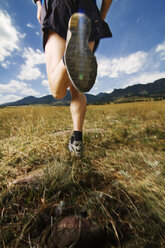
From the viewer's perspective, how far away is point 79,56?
108 cm

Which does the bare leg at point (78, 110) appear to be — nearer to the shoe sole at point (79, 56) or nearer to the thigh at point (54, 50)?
the thigh at point (54, 50)

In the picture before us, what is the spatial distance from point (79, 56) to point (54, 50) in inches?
19.2

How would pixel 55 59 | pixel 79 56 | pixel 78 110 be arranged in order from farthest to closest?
pixel 78 110
pixel 55 59
pixel 79 56

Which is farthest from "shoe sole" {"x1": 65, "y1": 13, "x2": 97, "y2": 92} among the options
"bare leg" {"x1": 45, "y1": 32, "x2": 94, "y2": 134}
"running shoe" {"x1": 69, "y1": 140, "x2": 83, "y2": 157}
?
"running shoe" {"x1": 69, "y1": 140, "x2": 83, "y2": 157}

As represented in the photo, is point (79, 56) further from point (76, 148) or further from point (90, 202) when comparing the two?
point (90, 202)

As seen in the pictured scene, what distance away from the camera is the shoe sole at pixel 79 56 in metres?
1.07

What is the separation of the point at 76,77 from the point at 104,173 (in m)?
0.78

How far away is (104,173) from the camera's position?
1.02m

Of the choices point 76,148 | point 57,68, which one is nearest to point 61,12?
point 57,68

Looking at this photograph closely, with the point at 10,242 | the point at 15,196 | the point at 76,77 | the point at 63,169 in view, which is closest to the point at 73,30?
the point at 76,77

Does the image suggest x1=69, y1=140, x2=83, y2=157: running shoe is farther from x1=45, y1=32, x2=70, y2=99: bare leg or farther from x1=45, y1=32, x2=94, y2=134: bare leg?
x1=45, y1=32, x2=70, y2=99: bare leg

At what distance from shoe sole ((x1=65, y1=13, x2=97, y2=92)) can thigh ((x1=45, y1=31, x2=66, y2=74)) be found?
340mm

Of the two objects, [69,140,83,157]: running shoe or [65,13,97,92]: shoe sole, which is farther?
[69,140,83,157]: running shoe

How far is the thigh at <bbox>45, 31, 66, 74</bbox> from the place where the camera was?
1393mm
